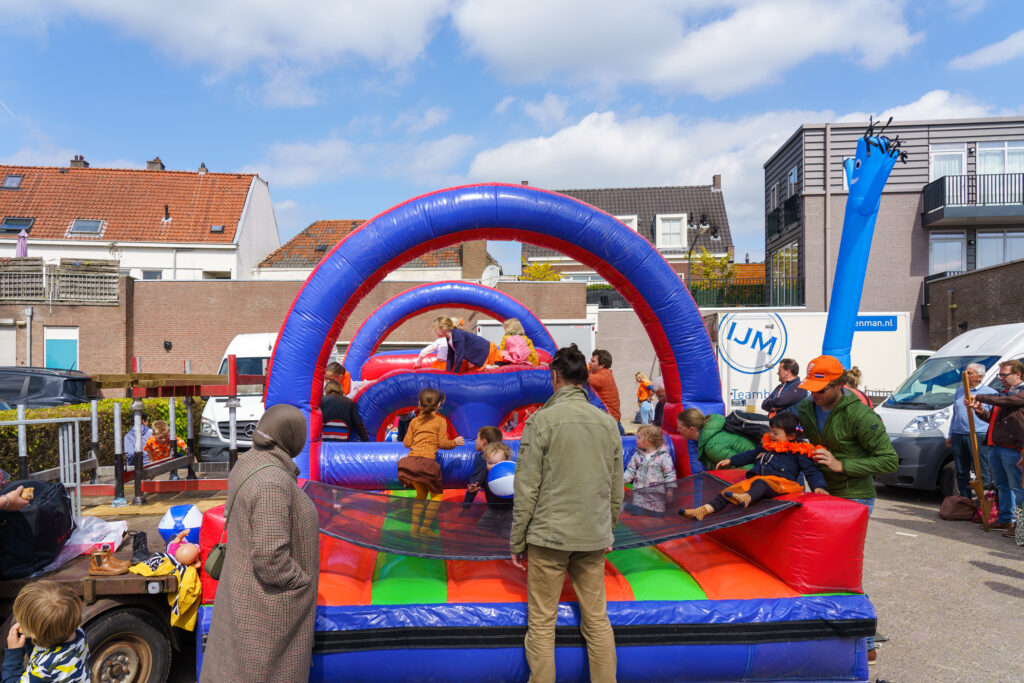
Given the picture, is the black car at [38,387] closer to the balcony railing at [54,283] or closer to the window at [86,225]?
the balcony railing at [54,283]

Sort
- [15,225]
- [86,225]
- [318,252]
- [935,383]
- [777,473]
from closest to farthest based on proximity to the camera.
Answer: [777,473] → [935,383] → [15,225] → [86,225] → [318,252]

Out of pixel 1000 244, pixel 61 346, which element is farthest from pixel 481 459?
pixel 1000 244

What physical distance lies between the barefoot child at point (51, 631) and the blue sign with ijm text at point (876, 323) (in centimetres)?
1370

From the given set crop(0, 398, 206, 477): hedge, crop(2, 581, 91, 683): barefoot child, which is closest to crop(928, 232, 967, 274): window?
crop(0, 398, 206, 477): hedge

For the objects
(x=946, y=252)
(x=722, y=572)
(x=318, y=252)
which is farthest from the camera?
(x=318, y=252)

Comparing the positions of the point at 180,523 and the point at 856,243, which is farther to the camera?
the point at 856,243

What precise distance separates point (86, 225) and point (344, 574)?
25.2m

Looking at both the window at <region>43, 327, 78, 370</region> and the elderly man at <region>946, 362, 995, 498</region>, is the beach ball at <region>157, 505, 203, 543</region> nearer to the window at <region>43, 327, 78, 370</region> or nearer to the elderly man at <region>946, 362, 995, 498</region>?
the elderly man at <region>946, 362, 995, 498</region>

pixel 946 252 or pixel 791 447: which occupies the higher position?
pixel 946 252

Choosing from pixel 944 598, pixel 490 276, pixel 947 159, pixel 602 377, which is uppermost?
pixel 947 159

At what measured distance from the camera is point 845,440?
3941 mm

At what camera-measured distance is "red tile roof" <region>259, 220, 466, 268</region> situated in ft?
79.5

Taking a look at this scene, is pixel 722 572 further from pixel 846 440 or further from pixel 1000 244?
pixel 1000 244

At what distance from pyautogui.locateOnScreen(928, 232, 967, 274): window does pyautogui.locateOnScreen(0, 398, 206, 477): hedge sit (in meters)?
19.5
